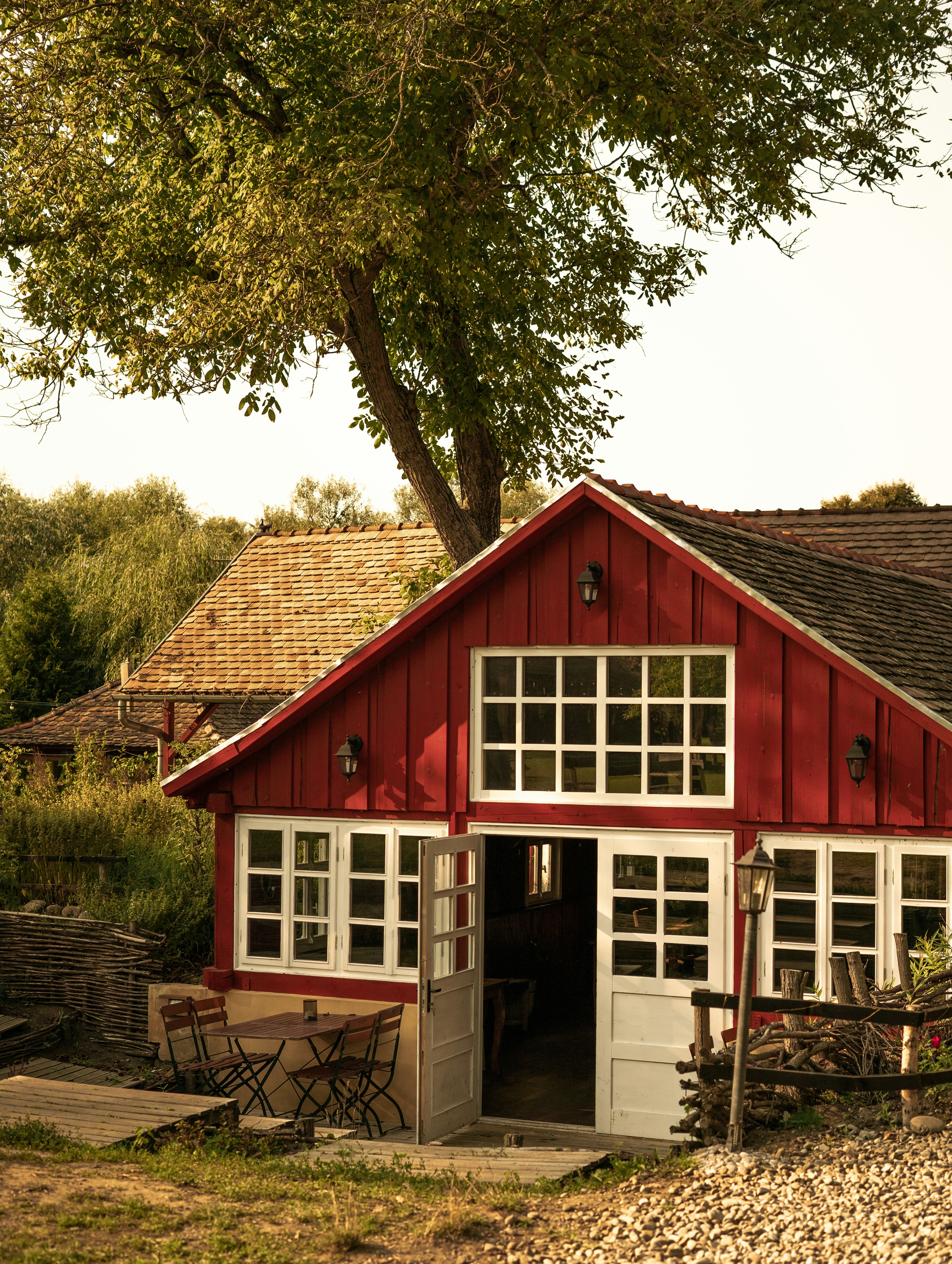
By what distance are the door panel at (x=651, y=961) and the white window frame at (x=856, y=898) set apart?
380mm

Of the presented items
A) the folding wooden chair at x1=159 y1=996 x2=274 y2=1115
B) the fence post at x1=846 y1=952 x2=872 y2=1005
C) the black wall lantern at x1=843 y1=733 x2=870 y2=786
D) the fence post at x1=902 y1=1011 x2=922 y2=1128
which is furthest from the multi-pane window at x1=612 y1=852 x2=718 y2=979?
the folding wooden chair at x1=159 y1=996 x2=274 y2=1115

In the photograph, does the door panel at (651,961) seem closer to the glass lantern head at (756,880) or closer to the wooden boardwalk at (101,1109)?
the glass lantern head at (756,880)

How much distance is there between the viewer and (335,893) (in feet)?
40.1

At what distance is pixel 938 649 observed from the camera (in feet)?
40.0

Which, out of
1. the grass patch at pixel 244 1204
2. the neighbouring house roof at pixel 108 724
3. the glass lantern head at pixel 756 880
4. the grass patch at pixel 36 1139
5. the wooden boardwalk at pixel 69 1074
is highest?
the neighbouring house roof at pixel 108 724

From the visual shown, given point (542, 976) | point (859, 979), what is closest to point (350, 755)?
point (859, 979)

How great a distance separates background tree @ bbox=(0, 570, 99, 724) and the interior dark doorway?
19523 millimetres

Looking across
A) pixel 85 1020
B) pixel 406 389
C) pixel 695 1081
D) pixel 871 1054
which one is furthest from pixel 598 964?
pixel 406 389

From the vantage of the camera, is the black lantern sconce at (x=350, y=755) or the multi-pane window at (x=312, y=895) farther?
the multi-pane window at (x=312, y=895)

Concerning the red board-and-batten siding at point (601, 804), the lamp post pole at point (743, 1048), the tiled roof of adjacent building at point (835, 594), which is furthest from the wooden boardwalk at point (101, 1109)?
the tiled roof of adjacent building at point (835, 594)

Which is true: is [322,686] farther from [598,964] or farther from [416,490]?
[416,490]

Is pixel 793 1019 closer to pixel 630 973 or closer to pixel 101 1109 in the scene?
pixel 630 973

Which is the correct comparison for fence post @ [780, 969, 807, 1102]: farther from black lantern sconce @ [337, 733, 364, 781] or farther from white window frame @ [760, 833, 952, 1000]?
black lantern sconce @ [337, 733, 364, 781]

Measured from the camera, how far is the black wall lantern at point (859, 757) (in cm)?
993
